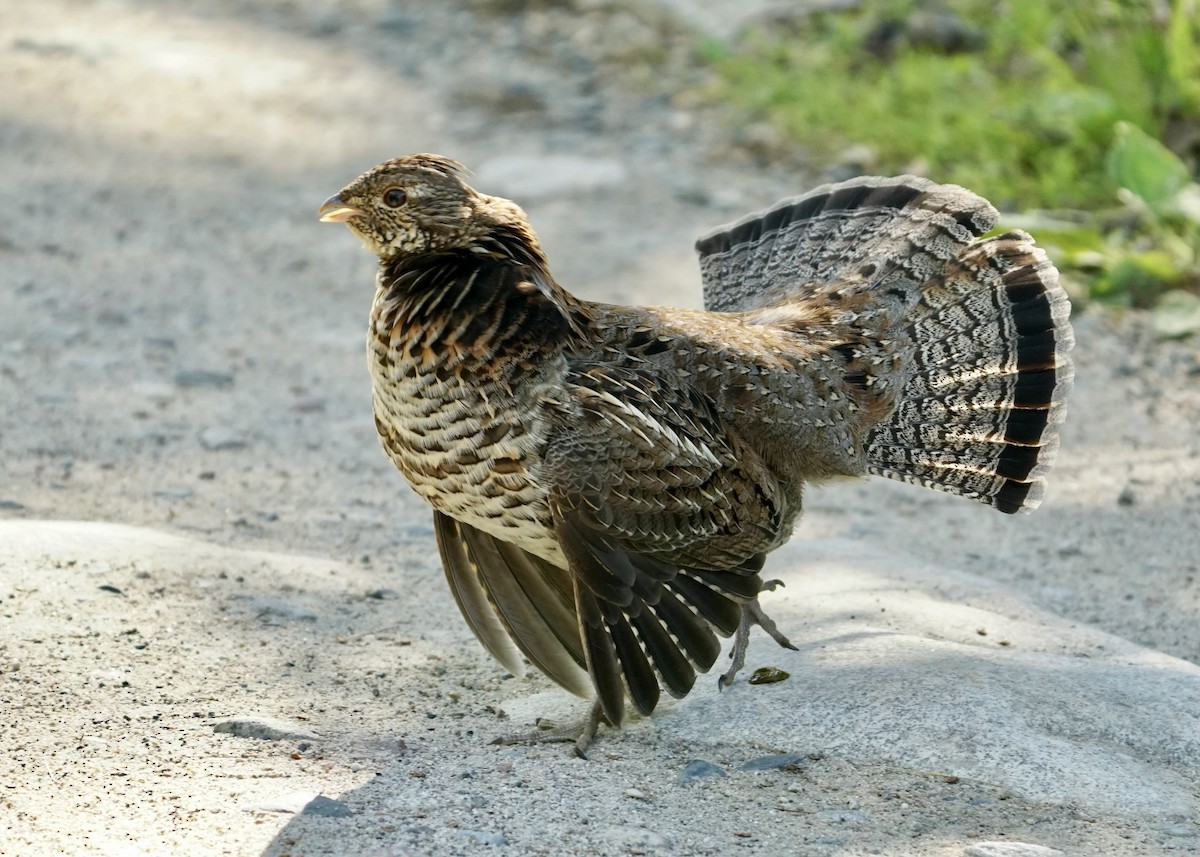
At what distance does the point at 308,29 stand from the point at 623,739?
9343mm

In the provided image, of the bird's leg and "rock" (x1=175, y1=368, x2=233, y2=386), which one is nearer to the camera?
the bird's leg

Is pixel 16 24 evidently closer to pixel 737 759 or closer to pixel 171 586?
pixel 171 586

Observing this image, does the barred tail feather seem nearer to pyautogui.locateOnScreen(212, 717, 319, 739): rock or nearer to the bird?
the bird

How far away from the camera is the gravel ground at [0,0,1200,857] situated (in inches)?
157

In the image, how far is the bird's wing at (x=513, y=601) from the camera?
4621 mm

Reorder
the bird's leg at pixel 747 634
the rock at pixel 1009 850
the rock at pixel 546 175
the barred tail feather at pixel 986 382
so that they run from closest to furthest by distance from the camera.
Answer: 1. the rock at pixel 1009 850
2. the bird's leg at pixel 747 634
3. the barred tail feather at pixel 986 382
4. the rock at pixel 546 175

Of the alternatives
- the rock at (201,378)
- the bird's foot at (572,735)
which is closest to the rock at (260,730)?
the bird's foot at (572,735)

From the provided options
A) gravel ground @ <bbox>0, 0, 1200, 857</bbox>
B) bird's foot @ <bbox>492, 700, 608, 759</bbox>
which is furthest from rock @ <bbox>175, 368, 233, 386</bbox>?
bird's foot @ <bbox>492, 700, 608, 759</bbox>

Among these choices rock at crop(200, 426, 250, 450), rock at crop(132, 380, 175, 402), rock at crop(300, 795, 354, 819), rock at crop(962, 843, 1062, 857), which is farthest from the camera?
rock at crop(132, 380, 175, 402)

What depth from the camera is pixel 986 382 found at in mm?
5148

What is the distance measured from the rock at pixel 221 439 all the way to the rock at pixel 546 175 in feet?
10.1

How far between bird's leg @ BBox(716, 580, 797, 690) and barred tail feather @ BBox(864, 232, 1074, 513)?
65 cm

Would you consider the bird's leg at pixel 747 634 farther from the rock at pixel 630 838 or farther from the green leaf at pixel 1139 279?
the green leaf at pixel 1139 279

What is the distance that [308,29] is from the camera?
12.5 meters
